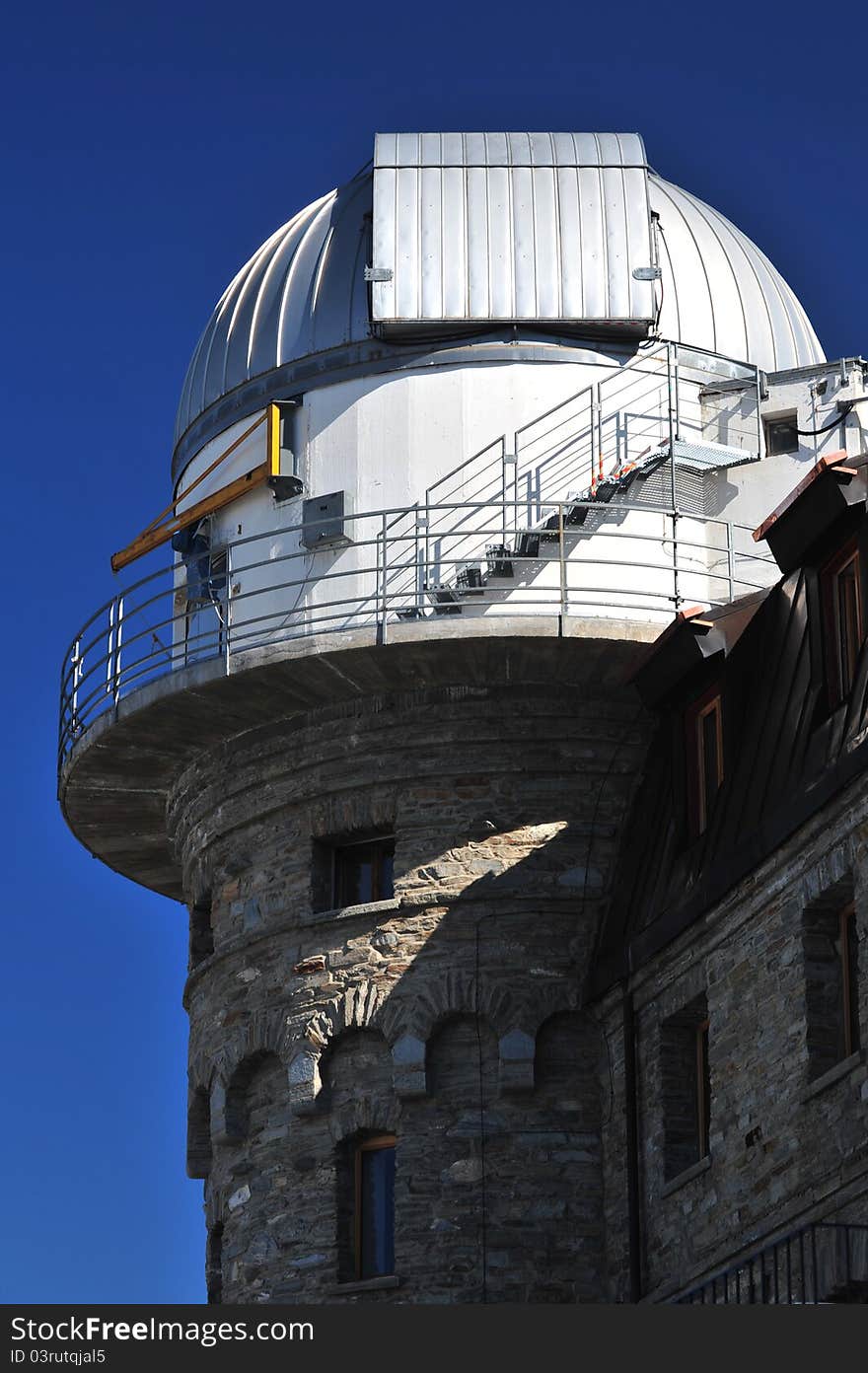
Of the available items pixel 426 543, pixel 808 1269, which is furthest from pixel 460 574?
pixel 808 1269

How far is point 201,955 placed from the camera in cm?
3419

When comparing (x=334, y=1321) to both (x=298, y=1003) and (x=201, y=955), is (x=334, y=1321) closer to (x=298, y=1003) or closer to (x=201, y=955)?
(x=298, y=1003)

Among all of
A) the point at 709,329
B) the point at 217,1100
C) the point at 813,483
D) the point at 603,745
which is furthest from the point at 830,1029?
the point at 709,329

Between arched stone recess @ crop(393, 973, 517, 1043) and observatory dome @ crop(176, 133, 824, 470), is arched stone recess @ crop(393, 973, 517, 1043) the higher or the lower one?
Answer: the lower one

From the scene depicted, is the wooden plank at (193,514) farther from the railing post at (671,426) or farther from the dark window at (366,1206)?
the dark window at (366,1206)

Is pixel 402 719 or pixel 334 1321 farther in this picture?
pixel 402 719

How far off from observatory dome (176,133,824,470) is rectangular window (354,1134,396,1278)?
9.30 m

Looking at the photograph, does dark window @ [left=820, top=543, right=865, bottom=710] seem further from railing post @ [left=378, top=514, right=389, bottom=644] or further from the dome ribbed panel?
the dome ribbed panel

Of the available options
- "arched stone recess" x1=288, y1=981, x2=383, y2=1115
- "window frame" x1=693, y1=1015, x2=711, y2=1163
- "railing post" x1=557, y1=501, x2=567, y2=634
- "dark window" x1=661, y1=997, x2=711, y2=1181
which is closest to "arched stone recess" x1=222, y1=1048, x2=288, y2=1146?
"arched stone recess" x1=288, y1=981, x2=383, y2=1115

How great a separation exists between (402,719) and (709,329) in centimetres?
631

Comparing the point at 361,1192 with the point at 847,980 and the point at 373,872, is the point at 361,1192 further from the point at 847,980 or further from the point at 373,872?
the point at 847,980

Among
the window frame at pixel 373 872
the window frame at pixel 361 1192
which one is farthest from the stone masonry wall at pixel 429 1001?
the window frame at pixel 373 872

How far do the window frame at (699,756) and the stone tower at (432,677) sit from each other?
1012mm

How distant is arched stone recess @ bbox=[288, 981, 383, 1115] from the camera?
1220 inches
